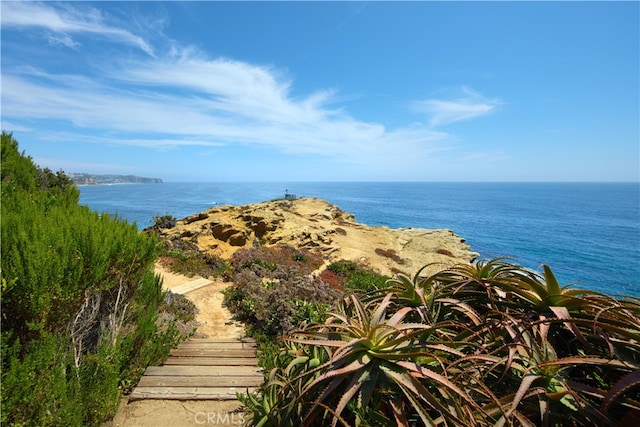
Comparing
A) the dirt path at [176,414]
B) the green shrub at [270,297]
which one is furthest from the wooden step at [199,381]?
the green shrub at [270,297]

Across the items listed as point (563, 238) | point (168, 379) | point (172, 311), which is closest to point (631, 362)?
point (168, 379)

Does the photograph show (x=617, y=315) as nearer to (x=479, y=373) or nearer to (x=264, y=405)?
(x=479, y=373)

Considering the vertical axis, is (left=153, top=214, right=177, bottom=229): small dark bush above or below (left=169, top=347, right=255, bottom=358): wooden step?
below

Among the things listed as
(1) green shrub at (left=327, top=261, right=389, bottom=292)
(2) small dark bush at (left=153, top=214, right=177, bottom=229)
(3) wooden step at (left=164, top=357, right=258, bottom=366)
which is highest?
(3) wooden step at (left=164, top=357, right=258, bottom=366)

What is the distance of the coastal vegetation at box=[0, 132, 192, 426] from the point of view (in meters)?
2.90

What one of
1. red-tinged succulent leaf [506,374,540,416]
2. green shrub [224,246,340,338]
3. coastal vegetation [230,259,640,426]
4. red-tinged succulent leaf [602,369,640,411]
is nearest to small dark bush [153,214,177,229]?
green shrub [224,246,340,338]

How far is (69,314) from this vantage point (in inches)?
137

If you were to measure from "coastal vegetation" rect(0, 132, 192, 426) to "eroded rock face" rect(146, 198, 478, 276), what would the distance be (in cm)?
1137

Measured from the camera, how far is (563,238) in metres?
44.9

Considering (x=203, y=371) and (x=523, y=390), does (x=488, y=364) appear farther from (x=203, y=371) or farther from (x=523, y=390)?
(x=203, y=371)

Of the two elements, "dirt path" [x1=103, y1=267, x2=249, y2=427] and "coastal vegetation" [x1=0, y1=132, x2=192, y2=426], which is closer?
"coastal vegetation" [x1=0, y1=132, x2=192, y2=426]

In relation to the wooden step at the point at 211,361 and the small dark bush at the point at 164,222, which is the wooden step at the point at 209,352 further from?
the small dark bush at the point at 164,222

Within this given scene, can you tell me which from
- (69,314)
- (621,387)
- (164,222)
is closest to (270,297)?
(69,314)

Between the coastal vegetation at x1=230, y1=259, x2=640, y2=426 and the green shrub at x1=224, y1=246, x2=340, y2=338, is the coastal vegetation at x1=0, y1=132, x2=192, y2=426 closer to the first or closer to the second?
the green shrub at x1=224, y1=246, x2=340, y2=338
